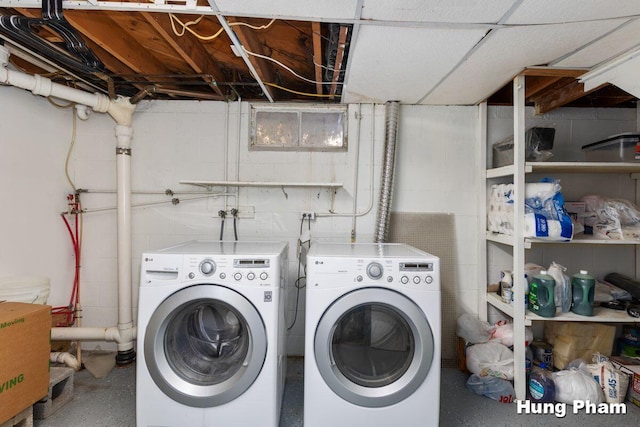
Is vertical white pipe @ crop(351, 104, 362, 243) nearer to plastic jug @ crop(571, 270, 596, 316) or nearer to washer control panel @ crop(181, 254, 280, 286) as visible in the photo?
washer control panel @ crop(181, 254, 280, 286)

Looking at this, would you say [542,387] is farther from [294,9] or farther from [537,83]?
[294,9]

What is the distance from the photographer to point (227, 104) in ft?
7.92

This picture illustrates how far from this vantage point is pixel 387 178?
89.5 inches

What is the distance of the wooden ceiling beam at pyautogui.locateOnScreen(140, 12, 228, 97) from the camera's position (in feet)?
4.97

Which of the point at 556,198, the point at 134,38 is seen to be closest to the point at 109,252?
the point at 134,38

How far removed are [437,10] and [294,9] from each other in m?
0.61

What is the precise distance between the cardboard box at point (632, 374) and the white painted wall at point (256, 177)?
0.87 m

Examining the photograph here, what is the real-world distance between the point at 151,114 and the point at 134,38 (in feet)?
2.09

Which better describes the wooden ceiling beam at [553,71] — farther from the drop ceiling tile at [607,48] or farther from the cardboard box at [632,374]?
the cardboard box at [632,374]

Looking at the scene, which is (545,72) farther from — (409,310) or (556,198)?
(409,310)

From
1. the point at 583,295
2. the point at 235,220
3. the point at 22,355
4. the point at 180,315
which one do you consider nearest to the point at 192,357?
the point at 180,315

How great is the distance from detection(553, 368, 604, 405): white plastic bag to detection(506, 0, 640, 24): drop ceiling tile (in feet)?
6.39

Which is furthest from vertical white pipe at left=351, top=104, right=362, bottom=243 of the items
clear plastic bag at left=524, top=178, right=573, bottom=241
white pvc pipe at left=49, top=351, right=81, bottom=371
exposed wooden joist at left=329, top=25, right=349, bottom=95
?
white pvc pipe at left=49, top=351, right=81, bottom=371

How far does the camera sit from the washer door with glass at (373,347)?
1.48 meters
